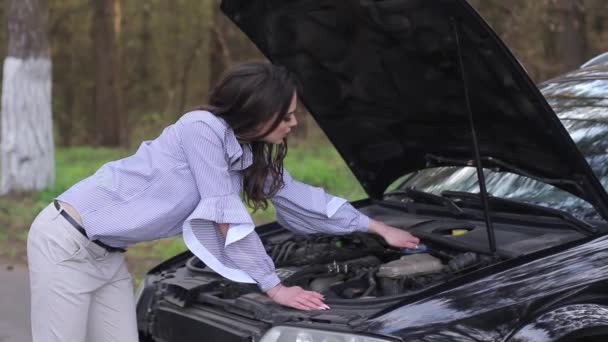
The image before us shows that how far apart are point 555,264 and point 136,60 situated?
25755 millimetres

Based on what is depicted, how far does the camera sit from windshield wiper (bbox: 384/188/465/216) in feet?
12.2

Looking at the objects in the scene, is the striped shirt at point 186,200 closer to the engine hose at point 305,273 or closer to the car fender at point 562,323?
the engine hose at point 305,273

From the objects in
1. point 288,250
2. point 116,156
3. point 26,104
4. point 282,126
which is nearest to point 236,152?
point 282,126

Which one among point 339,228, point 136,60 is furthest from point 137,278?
point 136,60

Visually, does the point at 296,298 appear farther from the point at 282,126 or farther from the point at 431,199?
the point at 431,199

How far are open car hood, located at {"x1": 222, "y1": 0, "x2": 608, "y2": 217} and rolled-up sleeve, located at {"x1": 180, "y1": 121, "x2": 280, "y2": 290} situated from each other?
81 cm

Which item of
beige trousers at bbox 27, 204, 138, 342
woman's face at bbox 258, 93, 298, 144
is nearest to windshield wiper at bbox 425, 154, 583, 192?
woman's face at bbox 258, 93, 298, 144

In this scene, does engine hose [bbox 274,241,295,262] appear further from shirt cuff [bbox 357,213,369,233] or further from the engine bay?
shirt cuff [bbox 357,213,369,233]

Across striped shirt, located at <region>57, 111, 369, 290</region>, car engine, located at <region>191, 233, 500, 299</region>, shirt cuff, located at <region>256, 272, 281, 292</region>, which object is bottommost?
car engine, located at <region>191, 233, 500, 299</region>

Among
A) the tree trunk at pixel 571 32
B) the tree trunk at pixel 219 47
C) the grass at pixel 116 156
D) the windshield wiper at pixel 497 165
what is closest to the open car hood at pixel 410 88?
the windshield wiper at pixel 497 165

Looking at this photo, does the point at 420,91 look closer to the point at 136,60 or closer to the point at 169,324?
the point at 169,324

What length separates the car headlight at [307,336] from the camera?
8.65 feet

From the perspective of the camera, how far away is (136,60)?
27562mm

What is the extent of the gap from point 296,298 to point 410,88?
112 centimetres
